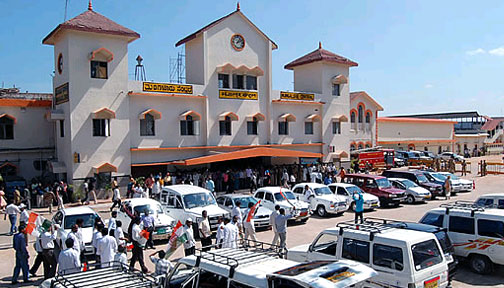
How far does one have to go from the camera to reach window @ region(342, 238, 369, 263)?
901 centimetres

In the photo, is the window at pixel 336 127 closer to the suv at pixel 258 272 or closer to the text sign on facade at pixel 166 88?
the text sign on facade at pixel 166 88

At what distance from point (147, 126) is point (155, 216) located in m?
12.4

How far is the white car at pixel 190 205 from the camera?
16.0m

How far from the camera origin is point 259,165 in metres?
31.7

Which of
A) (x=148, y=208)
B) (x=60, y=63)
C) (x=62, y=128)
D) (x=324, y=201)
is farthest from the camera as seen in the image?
(x=62, y=128)

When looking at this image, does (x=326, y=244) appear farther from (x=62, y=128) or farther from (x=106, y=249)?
(x=62, y=128)

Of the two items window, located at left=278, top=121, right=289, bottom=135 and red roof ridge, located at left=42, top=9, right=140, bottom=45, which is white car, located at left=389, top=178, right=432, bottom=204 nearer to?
window, located at left=278, top=121, right=289, bottom=135

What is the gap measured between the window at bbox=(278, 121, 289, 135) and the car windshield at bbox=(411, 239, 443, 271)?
24.6 metres

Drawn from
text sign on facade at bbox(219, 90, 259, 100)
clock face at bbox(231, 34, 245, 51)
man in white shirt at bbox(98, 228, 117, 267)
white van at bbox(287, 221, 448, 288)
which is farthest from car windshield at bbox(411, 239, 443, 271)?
clock face at bbox(231, 34, 245, 51)

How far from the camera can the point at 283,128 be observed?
33438mm

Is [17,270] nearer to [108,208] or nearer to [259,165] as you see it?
[108,208]

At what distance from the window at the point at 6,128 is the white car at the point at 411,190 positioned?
23767 mm

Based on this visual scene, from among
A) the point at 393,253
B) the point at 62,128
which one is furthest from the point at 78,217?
the point at 62,128

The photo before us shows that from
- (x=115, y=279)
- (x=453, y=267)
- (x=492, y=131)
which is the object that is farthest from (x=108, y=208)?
(x=492, y=131)
